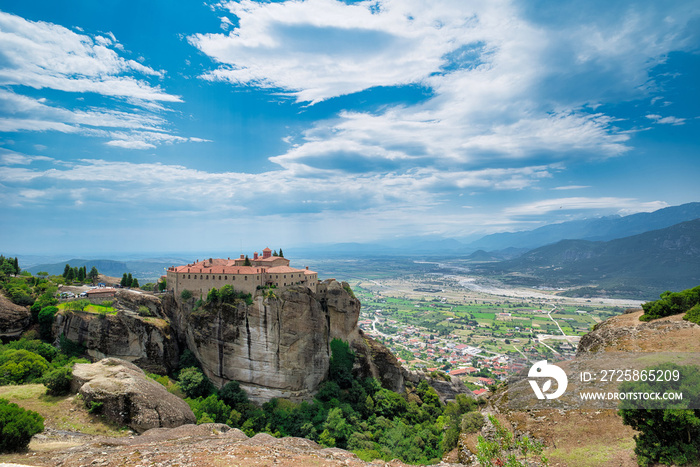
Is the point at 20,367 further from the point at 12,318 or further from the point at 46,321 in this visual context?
the point at 12,318

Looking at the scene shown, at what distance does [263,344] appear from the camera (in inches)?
1551

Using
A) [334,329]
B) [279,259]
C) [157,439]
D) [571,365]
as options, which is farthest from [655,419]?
[279,259]

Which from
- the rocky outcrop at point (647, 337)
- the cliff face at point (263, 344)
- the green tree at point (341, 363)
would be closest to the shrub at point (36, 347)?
the cliff face at point (263, 344)

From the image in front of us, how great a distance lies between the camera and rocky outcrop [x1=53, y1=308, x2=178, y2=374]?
3672 cm

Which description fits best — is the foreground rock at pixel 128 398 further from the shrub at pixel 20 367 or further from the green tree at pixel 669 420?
the green tree at pixel 669 420

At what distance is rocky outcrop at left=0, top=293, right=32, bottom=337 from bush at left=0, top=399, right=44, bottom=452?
2892cm

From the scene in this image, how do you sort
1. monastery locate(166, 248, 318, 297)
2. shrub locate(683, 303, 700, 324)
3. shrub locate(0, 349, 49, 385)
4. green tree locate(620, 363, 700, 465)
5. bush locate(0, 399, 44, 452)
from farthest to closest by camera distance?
1. monastery locate(166, 248, 318, 297)
2. shrub locate(0, 349, 49, 385)
3. shrub locate(683, 303, 700, 324)
4. bush locate(0, 399, 44, 452)
5. green tree locate(620, 363, 700, 465)

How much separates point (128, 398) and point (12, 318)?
27.0m

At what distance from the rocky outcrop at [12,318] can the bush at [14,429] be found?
94.9 ft

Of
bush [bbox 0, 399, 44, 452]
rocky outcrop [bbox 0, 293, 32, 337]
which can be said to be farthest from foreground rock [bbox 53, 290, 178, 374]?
bush [bbox 0, 399, 44, 452]

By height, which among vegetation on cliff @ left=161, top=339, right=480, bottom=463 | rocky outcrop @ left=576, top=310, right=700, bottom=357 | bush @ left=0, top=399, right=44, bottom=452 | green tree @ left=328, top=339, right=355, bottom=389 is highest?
rocky outcrop @ left=576, top=310, right=700, bottom=357

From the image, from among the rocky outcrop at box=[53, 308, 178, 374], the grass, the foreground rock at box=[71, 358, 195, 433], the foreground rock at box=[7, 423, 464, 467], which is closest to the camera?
the foreground rock at box=[7, 423, 464, 467]

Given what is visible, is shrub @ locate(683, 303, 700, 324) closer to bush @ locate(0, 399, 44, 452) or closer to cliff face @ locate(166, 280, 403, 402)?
cliff face @ locate(166, 280, 403, 402)

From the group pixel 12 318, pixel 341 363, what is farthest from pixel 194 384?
pixel 12 318
